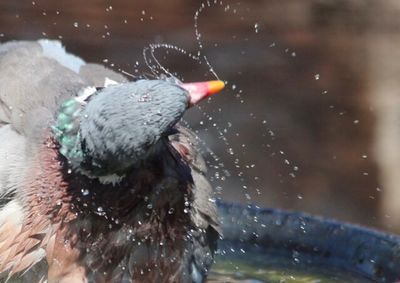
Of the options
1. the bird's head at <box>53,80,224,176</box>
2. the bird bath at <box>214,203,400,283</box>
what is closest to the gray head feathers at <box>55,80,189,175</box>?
the bird's head at <box>53,80,224,176</box>

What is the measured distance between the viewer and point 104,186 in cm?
239

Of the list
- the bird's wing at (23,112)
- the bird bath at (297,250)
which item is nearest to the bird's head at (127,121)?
the bird's wing at (23,112)

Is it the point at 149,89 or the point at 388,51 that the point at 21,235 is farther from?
the point at 388,51

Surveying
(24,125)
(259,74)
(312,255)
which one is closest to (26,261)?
(24,125)

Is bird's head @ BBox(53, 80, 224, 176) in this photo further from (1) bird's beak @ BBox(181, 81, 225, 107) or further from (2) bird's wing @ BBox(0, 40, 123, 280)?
(2) bird's wing @ BBox(0, 40, 123, 280)

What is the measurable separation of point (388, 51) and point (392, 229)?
2.43 feet

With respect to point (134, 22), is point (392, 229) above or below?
below

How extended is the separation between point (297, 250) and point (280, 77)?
1.79 m

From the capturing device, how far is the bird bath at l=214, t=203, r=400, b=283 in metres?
2.71

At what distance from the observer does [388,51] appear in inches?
174

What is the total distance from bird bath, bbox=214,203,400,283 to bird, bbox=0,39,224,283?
16 cm

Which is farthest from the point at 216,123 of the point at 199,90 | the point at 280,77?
the point at 199,90

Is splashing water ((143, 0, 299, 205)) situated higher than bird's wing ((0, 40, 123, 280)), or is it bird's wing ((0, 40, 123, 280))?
bird's wing ((0, 40, 123, 280))

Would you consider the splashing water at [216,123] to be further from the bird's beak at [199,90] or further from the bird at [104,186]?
the bird's beak at [199,90]
